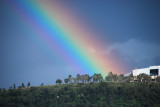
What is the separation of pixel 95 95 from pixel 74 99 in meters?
4.59

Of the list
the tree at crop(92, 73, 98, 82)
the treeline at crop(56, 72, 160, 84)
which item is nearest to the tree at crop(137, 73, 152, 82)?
the treeline at crop(56, 72, 160, 84)

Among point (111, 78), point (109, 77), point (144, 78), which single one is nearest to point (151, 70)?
point (144, 78)

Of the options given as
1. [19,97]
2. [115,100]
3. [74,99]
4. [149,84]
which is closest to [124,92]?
[115,100]

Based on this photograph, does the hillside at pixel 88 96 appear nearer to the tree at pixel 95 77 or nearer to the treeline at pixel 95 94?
the treeline at pixel 95 94

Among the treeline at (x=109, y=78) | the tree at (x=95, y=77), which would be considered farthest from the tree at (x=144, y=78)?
the tree at (x=95, y=77)

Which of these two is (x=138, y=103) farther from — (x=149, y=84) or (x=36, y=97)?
(x=36, y=97)

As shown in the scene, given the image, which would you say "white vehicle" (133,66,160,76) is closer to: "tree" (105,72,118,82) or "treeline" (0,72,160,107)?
"treeline" (0,72,160,107)

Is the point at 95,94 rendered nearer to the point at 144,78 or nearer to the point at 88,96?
the point at 88,96

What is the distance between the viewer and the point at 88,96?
152ft

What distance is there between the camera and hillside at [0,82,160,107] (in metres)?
43.3

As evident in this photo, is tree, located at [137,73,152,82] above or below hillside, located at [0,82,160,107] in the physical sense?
above

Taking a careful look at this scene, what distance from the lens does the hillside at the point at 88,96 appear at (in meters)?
43.3

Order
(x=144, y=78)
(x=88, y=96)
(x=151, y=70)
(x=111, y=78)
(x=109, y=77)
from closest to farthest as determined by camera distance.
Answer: (x=88, y=96) < (x=144, y=78) < (x=111, y=78) < (x=109, y=77) < (x=151, y=70)

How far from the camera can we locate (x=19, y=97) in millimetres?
48188
